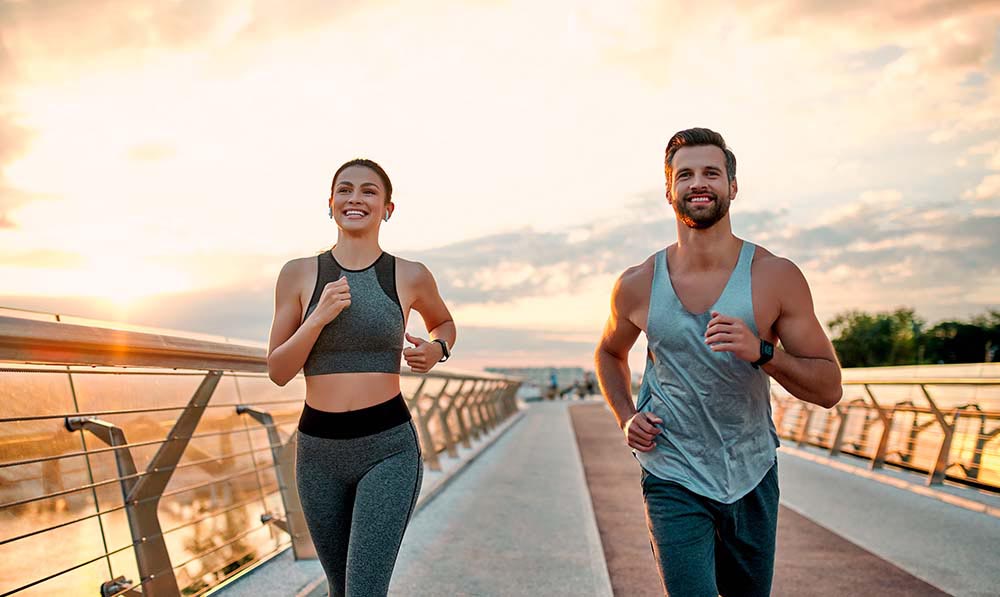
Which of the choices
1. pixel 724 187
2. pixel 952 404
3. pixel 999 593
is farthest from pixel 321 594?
pixel 952 404

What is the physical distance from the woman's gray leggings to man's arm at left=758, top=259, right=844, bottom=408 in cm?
125

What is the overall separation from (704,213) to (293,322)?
1456 mm

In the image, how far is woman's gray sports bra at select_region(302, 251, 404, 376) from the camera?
10.4ft

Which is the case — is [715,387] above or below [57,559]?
above

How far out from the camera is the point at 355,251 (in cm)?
335

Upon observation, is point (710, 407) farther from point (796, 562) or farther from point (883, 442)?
point (883, 442)

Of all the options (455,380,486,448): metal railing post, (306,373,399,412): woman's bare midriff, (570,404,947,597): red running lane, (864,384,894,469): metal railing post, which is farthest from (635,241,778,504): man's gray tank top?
(455,380,486,448): metal railing post

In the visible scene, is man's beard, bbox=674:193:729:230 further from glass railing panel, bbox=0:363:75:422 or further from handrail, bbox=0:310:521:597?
glass railing panel, bbox=0:363:75:422

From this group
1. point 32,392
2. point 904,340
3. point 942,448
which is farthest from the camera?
point 904,340

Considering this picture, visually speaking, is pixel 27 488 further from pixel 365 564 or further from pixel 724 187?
pixel 724 187

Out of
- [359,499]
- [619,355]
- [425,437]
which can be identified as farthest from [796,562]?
[425,437]

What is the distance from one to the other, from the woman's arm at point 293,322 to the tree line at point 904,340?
362 feet

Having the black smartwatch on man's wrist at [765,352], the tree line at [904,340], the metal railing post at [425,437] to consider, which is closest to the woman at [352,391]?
the black smartwatch on man's wrist at [765,352]

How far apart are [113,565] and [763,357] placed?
8.56ft
